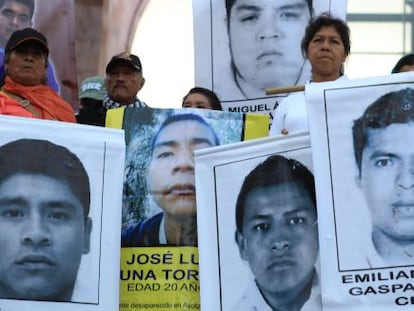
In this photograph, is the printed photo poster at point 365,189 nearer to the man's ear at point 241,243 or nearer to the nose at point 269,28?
the man's ear at point 241,243

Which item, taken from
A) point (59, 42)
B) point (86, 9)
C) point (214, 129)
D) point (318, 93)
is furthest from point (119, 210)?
point (86, 9)

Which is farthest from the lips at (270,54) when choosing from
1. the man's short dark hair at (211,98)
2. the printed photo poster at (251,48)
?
the man's short dark hair at (211,98)

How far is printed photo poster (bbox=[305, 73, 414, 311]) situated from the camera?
4195 millimetres

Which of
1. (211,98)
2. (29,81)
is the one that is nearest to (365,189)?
(211,98)

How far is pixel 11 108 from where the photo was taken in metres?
4.98

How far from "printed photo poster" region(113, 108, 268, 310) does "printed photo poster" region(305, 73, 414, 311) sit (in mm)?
575

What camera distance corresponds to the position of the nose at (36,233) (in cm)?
442

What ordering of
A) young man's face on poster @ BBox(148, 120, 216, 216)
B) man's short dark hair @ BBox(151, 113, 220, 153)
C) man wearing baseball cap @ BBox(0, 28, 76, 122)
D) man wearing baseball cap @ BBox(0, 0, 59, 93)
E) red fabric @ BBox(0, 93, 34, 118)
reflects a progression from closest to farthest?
1. young man's face on poster @ BBox(148, 120, 216, 216)
2. man's short dark hair @ BBox(151, 113, 220, 153)
3. red fabric @ BBox(0, 93, 34, 118)
4. man wearing baseball cap @ BBox(0, 28, 76, 122)
5. man wearing baseball cap @ BBox(0, 0, 59, 93)

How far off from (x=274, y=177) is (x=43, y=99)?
1.15 m

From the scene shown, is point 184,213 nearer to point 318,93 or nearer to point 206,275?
point 206,275

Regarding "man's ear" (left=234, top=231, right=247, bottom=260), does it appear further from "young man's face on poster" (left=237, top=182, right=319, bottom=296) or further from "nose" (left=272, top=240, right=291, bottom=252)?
"nose" (left=272, top=240, right=291, bottom=252)

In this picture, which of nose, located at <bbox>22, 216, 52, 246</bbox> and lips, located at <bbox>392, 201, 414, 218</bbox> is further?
nose, located at <bbox>22, 216, 52, 246</bbox>

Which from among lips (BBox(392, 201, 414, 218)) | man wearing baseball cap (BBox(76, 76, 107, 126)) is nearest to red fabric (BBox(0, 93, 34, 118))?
man wearing baseball cap (BBox(76, 76, 107, 126))

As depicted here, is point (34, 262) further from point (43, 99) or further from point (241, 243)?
point (43, 99)
